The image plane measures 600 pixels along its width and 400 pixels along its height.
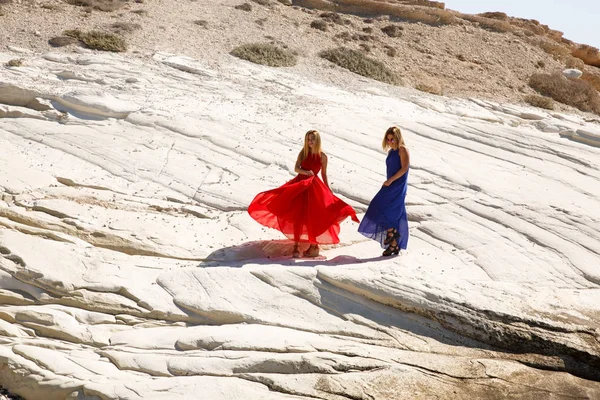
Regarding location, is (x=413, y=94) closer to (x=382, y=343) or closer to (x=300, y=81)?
(x=300, y=81)

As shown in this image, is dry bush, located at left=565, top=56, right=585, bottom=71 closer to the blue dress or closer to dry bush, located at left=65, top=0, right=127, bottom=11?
dry bush, located at left=65, top=0, right=127, bottom=11

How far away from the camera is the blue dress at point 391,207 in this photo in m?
8.34

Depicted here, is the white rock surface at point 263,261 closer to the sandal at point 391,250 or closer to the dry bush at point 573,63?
the sandal at point 391,250

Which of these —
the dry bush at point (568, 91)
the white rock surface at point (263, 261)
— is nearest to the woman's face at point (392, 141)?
the white rock surface at point (263, 261)

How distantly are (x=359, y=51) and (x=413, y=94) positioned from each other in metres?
5.35

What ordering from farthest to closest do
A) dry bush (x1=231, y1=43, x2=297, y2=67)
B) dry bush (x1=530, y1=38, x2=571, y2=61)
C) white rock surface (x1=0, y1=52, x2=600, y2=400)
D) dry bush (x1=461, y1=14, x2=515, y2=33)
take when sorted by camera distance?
dry bush (x1=461, y1=14, x2=515, y2=33), dry bush (x1=530, y1=38, x2=571, y2=61), dry bush (x1=231, y1=43, x2=297, y2=67), white rock surface (x1=0, y1=52, x2=600, y2=400)

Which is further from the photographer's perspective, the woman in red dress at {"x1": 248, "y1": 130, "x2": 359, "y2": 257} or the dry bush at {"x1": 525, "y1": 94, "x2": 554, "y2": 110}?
the dry bush at {"x1": 525, "y1": 94, "x2": 554, "y2": 110}

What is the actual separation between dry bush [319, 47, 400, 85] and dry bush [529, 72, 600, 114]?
17.7 ft

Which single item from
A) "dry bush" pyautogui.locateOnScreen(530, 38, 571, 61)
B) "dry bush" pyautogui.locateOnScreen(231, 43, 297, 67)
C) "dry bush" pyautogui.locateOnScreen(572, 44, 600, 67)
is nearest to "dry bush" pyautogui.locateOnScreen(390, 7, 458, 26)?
"dry bush" pyautogui.locateOnScreen(530, 38, 571, 61)

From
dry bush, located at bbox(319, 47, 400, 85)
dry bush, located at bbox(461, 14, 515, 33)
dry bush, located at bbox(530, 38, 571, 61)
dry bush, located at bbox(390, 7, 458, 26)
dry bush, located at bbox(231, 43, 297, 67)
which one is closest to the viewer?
dry bush, located at bbox(231, 43, 297, 67)

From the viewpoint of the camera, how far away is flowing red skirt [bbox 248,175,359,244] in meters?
8.33

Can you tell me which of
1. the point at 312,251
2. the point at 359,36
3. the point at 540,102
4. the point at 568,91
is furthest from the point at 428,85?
the point at 312,251

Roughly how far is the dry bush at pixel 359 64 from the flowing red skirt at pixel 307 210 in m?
11.0

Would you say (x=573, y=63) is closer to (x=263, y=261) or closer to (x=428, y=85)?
(x=428, y=85)
